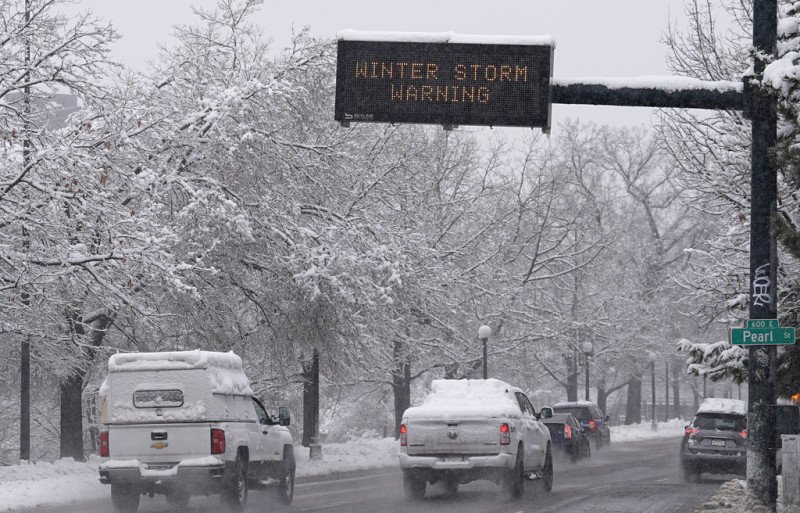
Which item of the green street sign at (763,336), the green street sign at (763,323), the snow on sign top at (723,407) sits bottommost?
the snow on sign top at (723,407)

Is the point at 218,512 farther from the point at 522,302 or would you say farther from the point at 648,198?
the point at 648,198

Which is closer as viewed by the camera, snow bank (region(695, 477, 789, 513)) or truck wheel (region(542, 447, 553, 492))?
snow bank (region(695, 477, 789, 513))

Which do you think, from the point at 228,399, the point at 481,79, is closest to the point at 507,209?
the point at 228,399

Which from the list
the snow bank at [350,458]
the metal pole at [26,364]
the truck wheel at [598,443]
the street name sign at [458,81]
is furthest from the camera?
the truck wheel at [598,443]

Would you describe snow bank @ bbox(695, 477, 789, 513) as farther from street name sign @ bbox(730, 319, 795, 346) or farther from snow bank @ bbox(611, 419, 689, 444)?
snow bank @ bbox(611, 419, 689, 444)

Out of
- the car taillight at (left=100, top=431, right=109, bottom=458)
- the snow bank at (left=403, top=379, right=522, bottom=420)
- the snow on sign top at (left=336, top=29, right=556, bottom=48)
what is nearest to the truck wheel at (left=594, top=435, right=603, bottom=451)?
the snow bank at (left=403, top=379, right=522, bottom=420)

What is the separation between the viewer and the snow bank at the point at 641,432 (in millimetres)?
56881

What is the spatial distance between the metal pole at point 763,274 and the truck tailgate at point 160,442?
25.4ft

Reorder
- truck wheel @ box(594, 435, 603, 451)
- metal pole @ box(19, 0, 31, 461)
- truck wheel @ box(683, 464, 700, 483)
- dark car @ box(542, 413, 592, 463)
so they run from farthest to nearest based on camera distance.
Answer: truck wheel @ box(594, 435, 603, 451) → dark car @ box(542, 413, 592, 463) → truck wheel @ box(683, 464, 700, 483) → metal pole @ box(19, 0, 31, 461)

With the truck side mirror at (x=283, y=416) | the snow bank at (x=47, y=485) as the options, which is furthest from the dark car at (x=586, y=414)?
the truck side mirror at (x=283, y=416)

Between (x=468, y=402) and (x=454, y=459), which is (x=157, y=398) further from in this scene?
(x=468, y=402)

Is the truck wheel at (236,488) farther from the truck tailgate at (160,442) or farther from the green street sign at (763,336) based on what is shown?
the green street sign at (763,336)

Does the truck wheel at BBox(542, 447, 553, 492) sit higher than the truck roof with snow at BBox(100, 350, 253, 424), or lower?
lower

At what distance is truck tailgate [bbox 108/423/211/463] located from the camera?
17.3m
